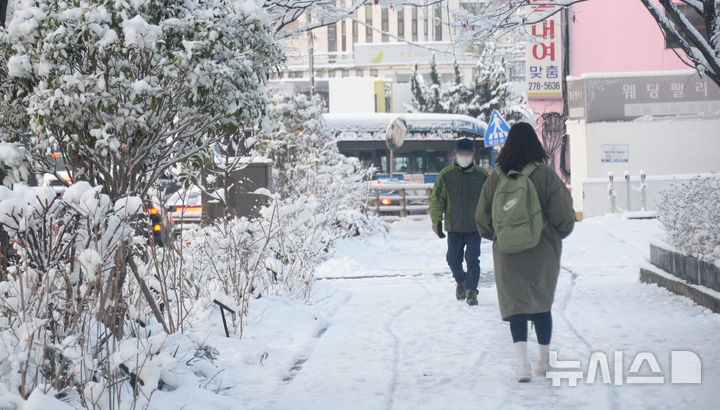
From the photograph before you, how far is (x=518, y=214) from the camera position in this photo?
5727 mm

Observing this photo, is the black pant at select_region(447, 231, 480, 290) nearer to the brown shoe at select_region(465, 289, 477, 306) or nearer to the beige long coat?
the brown shoe at select_region(465, 289, 477, 306)

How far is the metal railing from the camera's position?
83.5 ft

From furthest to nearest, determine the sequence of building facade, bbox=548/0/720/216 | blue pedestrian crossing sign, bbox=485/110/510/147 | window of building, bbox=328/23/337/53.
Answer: window of building, bbox=328/23/337/53 → building facade, bbox=548/0/720/216 → blue pedestrian crossing sign, bbox=485/110/510/147

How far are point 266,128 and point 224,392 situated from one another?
210 centimetres

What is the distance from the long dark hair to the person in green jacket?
122 inches

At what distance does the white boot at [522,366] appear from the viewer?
18.6 ft

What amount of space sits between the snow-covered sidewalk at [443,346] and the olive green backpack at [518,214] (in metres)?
0.93

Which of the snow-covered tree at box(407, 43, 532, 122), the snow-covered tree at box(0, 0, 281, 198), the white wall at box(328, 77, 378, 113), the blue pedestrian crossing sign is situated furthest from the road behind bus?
the white wall at box(328, 77, 378, 113)

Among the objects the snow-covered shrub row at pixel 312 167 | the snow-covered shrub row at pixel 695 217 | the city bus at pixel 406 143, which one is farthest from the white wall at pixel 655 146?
the snow-covered shrub row at pixel 695 217

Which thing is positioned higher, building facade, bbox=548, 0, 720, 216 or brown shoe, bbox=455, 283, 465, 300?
building facade, bbox=548, 0, 720, 216

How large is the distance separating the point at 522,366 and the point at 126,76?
3270mm

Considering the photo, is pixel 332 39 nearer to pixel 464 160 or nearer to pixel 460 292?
pixel 464 160

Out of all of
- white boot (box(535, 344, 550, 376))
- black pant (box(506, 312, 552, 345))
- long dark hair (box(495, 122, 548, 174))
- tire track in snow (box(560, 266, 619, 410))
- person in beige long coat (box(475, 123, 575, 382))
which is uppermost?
long dark hair (box(495, 122, 548, 174))

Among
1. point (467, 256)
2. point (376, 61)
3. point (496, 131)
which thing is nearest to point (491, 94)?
point (376, 61)
